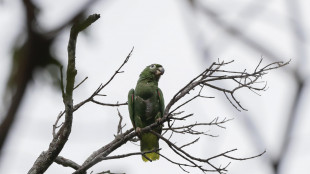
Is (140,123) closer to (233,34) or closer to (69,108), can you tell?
(69,108)

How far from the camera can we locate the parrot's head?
7.04m

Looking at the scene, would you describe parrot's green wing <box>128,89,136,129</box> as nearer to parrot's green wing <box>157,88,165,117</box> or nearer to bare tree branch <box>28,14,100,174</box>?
parrot's green wing <box>157,88,165,117</box>

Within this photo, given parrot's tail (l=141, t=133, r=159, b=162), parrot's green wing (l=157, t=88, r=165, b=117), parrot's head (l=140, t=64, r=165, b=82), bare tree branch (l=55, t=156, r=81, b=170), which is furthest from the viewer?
parrot's head (l=140, t=64, r=165, b=82)

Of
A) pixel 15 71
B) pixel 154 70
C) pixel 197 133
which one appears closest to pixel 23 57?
pixel 15 71

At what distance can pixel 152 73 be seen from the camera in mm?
7062

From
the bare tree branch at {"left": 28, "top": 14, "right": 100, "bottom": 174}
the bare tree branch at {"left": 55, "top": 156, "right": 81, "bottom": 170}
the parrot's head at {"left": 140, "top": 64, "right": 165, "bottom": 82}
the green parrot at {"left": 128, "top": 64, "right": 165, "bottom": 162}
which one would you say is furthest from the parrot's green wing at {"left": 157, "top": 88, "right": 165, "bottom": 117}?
the bare tree branch at {"left": 28, "top": 14, "right": 100, "bottom": 174}

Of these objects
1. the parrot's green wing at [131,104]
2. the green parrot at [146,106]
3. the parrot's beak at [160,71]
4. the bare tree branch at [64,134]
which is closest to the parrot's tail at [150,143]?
the green parrot at [146,106]

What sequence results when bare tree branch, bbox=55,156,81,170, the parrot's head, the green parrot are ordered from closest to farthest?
bare tree branch, bbox=55,156,81,170
the green parrot
the parrot's head

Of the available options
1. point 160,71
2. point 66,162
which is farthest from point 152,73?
point 66,162

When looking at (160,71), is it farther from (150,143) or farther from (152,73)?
(150,143)

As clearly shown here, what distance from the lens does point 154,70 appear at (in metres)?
7.09

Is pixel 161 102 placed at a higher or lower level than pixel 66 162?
higher

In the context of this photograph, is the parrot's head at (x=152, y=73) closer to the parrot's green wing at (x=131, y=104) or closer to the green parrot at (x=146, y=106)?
the green parrot at (x=146, y=106)

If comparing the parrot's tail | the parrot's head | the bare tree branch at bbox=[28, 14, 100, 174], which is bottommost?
the bare tree branch at bbox=[28, 14, 100, 174]
